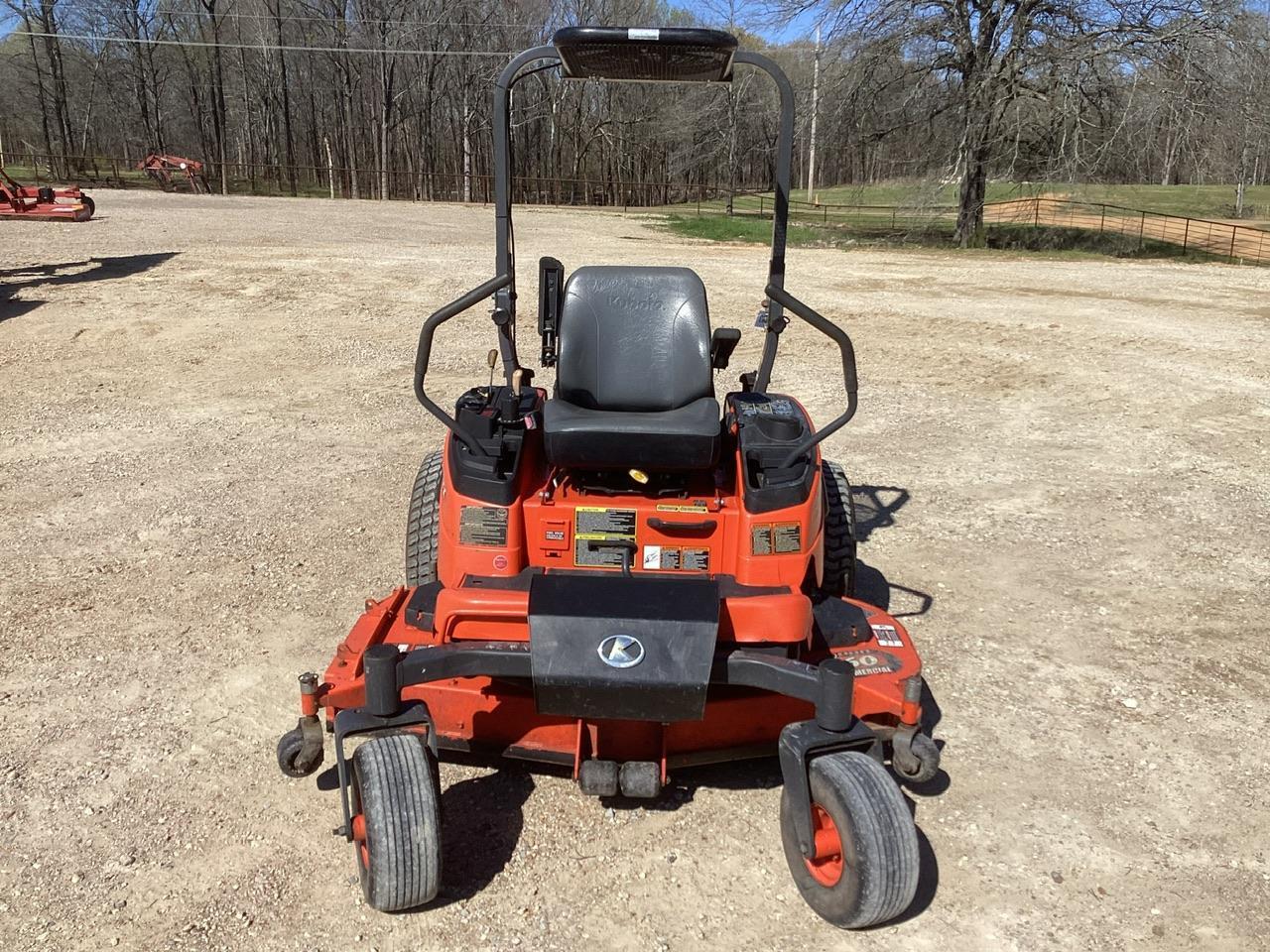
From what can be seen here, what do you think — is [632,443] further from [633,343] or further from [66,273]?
[66,273]

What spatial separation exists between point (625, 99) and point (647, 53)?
45300mm

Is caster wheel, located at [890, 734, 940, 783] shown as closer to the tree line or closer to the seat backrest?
the seat backrest

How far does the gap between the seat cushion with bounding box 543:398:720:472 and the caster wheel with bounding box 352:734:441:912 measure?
1.03m

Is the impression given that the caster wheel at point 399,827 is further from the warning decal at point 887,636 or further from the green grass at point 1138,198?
the green grass at point 1138,198

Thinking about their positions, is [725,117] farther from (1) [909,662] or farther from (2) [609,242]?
(1) [909,662]

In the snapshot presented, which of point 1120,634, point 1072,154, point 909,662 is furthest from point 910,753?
point 1072,154

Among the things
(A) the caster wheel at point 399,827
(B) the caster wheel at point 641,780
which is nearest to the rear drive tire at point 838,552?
(B) the caster wheel at point 641,780

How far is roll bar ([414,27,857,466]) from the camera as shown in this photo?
318cm

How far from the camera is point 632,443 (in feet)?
10.4

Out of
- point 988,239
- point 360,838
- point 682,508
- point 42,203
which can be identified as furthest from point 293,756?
point 988,239

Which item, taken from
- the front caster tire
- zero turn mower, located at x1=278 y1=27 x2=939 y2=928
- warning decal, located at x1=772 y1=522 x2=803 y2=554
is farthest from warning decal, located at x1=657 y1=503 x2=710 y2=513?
the front caster tire

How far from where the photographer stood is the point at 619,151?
148 feet

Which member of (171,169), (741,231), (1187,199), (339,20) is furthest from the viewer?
(339,20)

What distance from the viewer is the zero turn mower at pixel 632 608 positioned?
2.63 m
